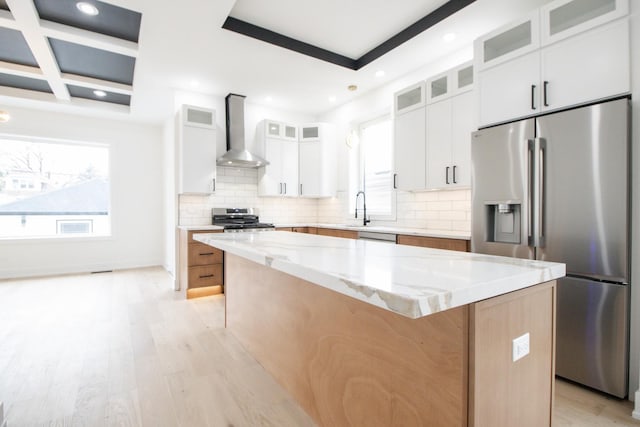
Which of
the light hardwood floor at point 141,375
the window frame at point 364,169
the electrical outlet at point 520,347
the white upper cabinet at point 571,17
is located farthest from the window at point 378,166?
the electrical outlet at point 520,347

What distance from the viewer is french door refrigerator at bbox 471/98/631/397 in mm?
1858

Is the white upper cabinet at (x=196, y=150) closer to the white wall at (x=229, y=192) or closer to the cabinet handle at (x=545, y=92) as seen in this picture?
the white wall at (x=229, y=192)

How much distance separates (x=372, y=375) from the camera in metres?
1.24

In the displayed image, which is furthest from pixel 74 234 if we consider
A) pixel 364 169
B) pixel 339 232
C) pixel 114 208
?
Answer: pixel 364 169

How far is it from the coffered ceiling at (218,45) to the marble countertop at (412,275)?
243 cm

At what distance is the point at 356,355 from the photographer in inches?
52.1

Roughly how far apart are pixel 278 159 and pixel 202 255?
1.86 metres

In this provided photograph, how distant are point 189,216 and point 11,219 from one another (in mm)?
3275

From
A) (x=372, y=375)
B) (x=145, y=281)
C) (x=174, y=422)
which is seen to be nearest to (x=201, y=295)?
(x=145, y=281)

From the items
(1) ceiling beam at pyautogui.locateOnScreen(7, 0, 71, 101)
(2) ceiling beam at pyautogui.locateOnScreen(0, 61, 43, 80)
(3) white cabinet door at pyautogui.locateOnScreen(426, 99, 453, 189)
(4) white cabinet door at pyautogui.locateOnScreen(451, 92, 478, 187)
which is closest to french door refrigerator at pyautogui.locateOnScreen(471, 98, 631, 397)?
(4) white cabinet door at pyautogui.locateOnScreen(451, 92, 478, 187)

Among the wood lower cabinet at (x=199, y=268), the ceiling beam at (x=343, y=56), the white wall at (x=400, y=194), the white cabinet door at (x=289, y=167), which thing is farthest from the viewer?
the white cabinet door at (x=289, y=167)

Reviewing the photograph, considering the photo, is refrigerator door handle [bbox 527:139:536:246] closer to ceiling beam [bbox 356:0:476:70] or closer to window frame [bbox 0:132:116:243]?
ceiling beam [bbox 356:0:476:70]

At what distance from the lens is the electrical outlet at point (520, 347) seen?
989mm

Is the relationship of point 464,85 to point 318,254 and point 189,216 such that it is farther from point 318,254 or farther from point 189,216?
point 189,216
